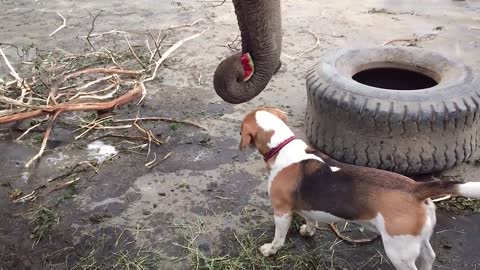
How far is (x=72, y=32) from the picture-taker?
691cm

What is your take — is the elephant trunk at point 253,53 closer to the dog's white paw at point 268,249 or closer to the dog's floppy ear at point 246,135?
the dog's floppy ear at point 246,135

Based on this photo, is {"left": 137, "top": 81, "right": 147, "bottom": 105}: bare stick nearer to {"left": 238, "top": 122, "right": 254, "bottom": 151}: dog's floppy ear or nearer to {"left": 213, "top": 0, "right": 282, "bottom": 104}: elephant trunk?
{"left": 213, "top": 0, "right": 282, "bottom": 104}: elephant trunk

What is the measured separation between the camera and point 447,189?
2.26m

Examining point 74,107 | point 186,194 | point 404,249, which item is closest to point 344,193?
point 404,249

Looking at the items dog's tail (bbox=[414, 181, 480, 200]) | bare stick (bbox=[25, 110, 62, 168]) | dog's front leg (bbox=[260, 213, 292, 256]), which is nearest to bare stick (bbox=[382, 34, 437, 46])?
bare stick (bbox=[25, 110, 62, 168])

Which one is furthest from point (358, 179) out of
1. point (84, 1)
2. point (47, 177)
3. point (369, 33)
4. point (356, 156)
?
point (84, 1)

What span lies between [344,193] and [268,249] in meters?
0.61

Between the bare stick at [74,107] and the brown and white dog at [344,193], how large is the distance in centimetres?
208

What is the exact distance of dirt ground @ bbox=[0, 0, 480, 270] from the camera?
2932mm

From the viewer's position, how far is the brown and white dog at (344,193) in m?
2.33

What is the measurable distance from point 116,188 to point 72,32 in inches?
155

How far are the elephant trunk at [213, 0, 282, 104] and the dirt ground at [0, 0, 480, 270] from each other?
0.77 m

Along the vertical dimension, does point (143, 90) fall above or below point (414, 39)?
above

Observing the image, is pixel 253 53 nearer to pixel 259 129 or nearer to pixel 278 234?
pixel 259 129
